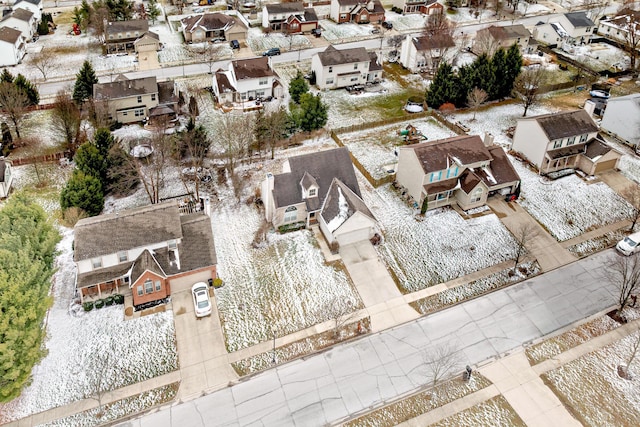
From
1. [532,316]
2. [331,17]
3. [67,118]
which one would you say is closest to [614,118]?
[532,316]

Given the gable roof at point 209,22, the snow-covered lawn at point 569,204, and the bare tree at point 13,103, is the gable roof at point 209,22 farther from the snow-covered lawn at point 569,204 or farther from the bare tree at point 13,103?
the snow-covered lawn at point 569,204

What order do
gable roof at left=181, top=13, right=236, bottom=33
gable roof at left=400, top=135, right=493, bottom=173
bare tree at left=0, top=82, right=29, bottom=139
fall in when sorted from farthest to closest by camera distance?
gable roof at left=181, top=13, right=236, bottom=33 < bare tree at left=0, top=82, right=29, bottom=139 < gable roof at left=400, top=135, right=493, bottom=173

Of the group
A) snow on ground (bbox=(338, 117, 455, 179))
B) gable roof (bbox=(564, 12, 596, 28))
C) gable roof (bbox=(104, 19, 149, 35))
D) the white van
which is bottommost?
the white van

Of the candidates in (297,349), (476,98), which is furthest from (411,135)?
(297,349)

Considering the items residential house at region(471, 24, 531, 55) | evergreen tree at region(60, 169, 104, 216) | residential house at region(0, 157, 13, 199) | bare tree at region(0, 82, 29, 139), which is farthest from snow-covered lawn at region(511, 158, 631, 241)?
bare tree at region(0, 82, 29, 139)

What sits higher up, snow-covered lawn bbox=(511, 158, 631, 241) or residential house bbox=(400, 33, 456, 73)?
residential house bbox=(400, 33, 456, 73)

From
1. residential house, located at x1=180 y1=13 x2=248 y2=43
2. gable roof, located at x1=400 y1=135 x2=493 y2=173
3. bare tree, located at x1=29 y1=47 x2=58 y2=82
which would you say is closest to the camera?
gable roof, located at x1=400 y1=135 x2=493 y2=173

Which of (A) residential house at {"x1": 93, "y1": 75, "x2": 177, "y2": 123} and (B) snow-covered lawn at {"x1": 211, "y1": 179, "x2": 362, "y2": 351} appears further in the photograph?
(A) residential house at {"x1": 93, "y1": 75, "x2": 177, "y2": 123}

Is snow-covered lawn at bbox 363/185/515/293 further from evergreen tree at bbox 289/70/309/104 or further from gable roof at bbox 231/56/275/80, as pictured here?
gable roof at bbox 231/56/275/80
